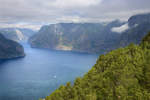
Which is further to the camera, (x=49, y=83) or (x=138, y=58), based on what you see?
(x=49, y=83)

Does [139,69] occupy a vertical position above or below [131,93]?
above

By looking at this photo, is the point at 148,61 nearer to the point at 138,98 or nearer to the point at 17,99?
the point at 138,98

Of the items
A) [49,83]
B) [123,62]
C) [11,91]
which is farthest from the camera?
[49,83]

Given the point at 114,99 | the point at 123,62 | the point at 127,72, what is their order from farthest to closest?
the point at 123,62 < the point at 127,72 < the point at 114,99

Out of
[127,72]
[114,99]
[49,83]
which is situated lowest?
[49,83]

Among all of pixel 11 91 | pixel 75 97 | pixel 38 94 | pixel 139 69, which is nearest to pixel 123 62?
pixel 139 69

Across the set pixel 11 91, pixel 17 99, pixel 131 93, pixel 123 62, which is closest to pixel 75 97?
pixel 131 93

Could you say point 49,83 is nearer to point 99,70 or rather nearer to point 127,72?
point 99,70
